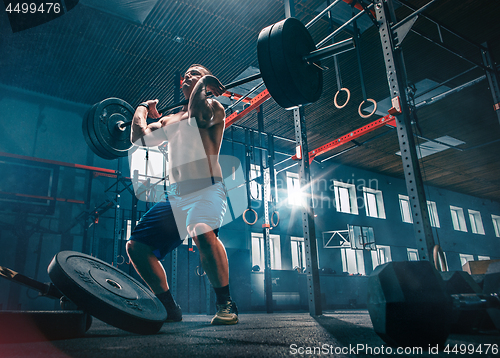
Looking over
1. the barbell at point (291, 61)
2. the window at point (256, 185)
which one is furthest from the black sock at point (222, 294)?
the window at point (256, 185)

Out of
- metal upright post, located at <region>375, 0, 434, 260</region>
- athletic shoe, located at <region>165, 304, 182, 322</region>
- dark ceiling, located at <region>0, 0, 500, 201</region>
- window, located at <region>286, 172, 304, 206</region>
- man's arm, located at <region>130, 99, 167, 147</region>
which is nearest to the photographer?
athletic shoe, located at <region>165, 304, 182, 322</region>

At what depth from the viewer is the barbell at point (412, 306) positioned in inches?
30.5

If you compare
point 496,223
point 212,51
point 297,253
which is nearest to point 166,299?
point 212,51

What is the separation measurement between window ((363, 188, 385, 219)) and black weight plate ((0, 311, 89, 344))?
10706 millimetres

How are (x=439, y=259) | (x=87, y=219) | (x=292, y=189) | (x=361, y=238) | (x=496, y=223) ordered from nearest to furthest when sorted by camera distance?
(x=439, y=259)
(x=87, y=219)
(x=361, y=238)
(x=292, y=189)
(x=496, y=223)

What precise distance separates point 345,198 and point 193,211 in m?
9.62

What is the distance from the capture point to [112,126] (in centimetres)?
246

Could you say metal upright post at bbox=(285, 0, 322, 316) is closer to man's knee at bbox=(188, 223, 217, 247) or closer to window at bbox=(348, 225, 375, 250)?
man's knee at bbox=(188, 223, 217, 247)

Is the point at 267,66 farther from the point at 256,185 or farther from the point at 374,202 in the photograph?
the point at 374,202

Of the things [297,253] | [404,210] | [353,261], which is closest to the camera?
[297,253]

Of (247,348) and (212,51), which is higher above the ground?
(212,51)

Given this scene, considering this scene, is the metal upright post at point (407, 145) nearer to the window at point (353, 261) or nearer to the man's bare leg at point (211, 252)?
the man's bare leg at point (211, 252)

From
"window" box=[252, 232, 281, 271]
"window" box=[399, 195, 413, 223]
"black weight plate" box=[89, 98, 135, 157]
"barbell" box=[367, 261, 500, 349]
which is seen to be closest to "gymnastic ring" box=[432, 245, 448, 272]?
"barbell" box=[367, 261, 500, 349]

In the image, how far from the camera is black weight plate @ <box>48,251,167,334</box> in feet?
3.76
